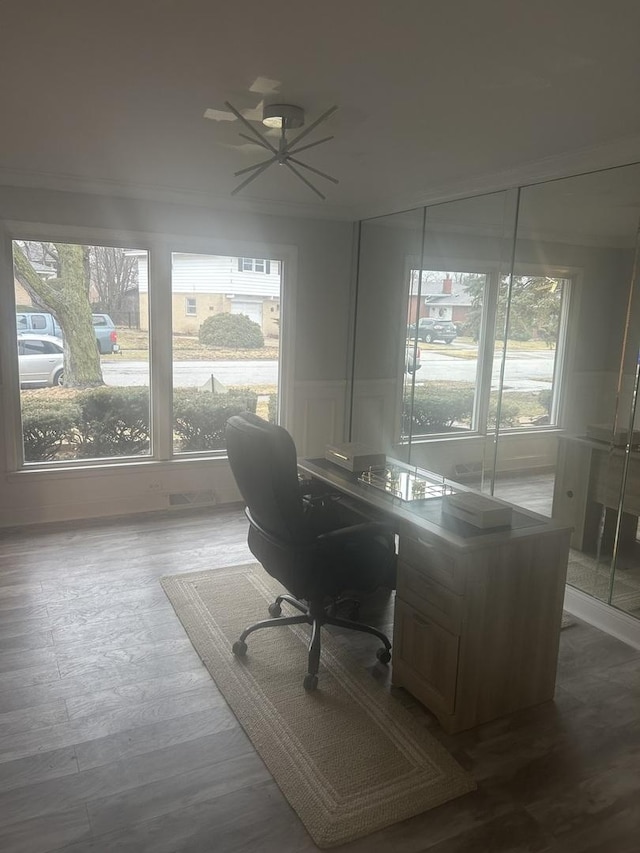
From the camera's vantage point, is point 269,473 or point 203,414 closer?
point 269,473

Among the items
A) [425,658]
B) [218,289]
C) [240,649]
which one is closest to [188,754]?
[240,649]

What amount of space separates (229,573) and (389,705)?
4.75 feet

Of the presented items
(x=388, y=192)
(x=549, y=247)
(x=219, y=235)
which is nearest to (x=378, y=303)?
(x=388, y=192)

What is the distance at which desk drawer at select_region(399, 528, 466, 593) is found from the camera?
2236 millimetres

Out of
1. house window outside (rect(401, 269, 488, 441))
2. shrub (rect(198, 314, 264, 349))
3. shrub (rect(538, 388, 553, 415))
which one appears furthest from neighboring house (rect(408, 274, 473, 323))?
shrub (rect(198, 314, 264, 349))

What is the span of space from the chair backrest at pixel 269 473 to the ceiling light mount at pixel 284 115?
123 centimetres

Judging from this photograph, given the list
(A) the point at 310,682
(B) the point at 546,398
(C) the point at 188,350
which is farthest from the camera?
(C) the point at 188,350

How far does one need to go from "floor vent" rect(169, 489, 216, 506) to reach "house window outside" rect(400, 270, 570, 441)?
5.34 ft

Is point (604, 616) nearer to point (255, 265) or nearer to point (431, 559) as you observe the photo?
point (431, 559)

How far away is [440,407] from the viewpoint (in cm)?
430

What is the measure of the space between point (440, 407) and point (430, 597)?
6.94ft

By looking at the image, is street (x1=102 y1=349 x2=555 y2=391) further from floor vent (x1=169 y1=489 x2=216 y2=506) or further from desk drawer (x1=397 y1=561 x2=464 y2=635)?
desk drawer (x1=397 y1=561 x2=464 y2=635)

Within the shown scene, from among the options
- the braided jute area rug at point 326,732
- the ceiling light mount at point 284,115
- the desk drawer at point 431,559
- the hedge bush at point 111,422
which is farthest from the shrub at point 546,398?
the hedge bush at point 111,422

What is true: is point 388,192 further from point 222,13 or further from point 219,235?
point 222,13
